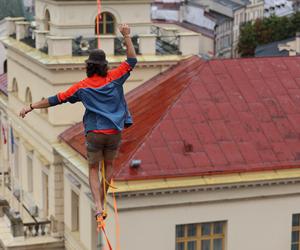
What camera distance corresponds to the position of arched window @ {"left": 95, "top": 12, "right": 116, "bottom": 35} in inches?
1767

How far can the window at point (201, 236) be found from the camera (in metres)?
37.7

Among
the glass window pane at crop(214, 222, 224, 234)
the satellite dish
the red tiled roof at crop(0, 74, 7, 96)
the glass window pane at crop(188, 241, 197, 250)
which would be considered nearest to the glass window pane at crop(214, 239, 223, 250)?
the glass window pane at crop(214, 222, 224, 234)

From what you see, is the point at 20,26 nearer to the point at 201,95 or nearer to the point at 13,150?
the point at 13,150

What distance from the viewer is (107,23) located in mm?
45062

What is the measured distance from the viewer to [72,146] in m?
41.3

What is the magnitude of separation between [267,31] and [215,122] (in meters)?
87.9

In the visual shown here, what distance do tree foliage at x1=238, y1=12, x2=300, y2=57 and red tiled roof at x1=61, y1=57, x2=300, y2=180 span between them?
82.4 meters

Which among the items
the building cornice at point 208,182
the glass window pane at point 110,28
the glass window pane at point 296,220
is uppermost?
the glass window pane at point 110,28

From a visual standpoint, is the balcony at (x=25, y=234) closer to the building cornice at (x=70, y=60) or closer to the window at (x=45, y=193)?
the window at (x=45, y=193)

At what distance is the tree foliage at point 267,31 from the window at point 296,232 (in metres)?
85.8

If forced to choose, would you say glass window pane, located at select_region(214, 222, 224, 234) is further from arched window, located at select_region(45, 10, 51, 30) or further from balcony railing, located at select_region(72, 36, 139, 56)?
arched window, located at select_region(45, 10, 51, 30)

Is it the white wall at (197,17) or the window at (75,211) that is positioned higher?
the white wall at (197,17)

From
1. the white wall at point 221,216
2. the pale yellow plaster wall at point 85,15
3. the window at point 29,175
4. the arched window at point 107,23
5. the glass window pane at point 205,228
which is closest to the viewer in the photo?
the white wall at point 221,216

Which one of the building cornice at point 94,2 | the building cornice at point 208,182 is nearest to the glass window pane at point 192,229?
the building cornice at point 208,182
